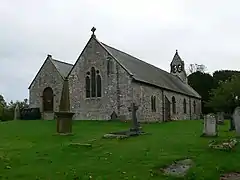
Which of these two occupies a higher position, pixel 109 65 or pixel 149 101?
pixel 109 65

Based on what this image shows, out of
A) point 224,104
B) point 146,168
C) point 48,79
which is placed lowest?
point 146,168

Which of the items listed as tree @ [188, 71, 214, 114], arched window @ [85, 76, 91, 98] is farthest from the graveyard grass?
tree @ [188, 71, 214, 114]

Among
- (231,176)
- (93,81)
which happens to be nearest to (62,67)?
(93,81)

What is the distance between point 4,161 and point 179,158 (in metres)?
5.97

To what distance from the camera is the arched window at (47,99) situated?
144ft

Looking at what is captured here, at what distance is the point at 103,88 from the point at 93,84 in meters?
1.60

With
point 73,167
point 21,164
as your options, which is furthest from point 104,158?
point 21,164

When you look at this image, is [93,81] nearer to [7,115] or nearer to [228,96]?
[228,96]

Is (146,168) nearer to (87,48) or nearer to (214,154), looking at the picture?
(214,154)

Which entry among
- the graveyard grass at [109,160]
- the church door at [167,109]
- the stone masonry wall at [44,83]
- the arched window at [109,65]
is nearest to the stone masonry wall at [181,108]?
the church door at [167,109]

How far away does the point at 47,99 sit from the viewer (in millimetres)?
44531

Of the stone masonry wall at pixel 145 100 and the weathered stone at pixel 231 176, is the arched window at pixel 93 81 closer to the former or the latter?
the stone masonry wall at pixel 145 100

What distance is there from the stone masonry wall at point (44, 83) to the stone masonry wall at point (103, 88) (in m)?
5.05

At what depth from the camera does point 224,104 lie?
140 feet
